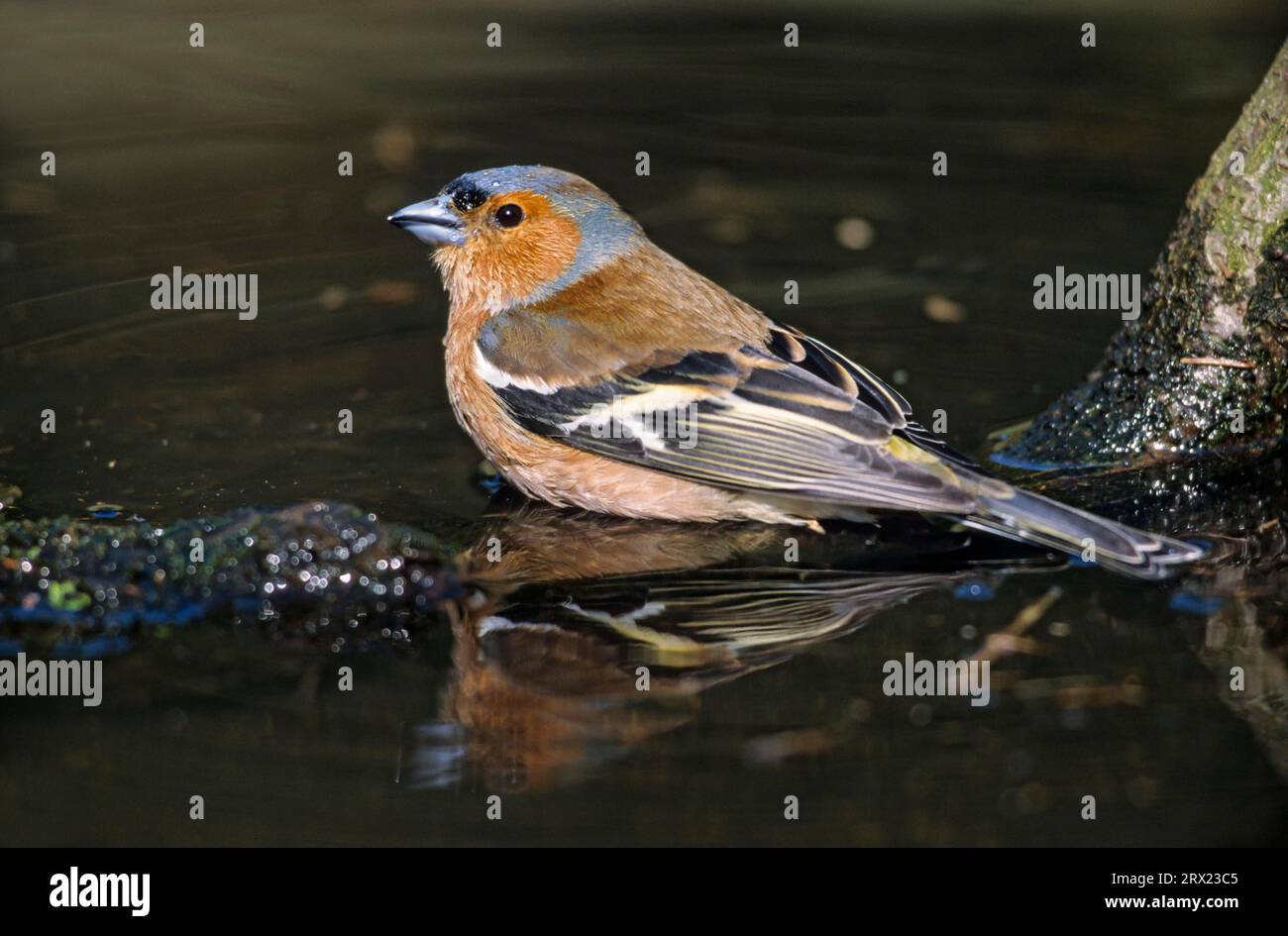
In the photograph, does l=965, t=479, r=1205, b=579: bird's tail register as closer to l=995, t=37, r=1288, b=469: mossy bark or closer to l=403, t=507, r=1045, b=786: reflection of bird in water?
l=403, t=507, r=1045, b=786: reflection of bird in water

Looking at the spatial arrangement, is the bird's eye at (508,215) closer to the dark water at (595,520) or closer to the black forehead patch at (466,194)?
the black forehead patch at (466,194)

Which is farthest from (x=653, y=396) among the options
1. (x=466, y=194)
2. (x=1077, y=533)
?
(x=1077, y=533)

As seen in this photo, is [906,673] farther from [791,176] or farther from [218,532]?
[791,176]

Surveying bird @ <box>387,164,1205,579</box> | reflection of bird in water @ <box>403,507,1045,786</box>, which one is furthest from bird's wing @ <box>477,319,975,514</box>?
reflection of bird in water @ <box>403,507,1045,786</box>

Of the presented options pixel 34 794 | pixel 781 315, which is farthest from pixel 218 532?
pixel 781 315

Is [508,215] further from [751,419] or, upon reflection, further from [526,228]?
[751,419]

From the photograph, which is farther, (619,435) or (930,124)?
(930,124)
